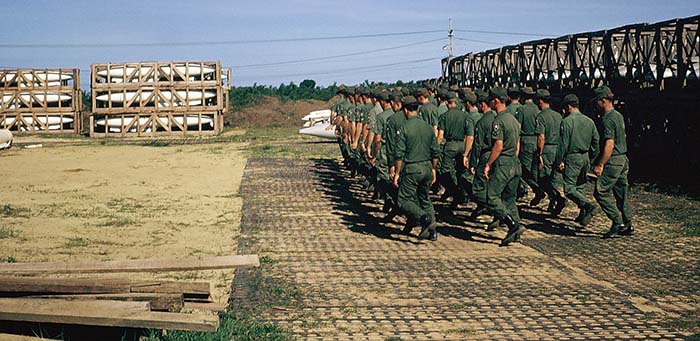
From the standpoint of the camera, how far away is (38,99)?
39.7 metres

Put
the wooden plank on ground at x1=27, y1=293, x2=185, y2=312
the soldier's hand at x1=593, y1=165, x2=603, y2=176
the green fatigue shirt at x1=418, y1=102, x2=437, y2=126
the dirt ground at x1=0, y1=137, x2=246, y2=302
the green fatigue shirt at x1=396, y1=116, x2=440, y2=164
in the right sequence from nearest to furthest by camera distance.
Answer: the wooden plank on ground at x1=27, y1=293, x2=185, y2=312
the dirt ground at x1=0, y1=137, x2=246, y2=302
the green fatigue shirt at x1=396, y1=116, x2=440, y2=164
the soldier's hand at x1=593, y1=165, x2=603, y2=176
the green fatigue shirt at x1=418, y1=102, x2=437, y2=126

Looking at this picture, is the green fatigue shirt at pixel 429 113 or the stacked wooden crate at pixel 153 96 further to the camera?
the stacked wooden crate at pixel 153 96

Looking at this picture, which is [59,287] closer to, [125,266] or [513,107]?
[125,266]

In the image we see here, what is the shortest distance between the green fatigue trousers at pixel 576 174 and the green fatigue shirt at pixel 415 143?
2.15 m

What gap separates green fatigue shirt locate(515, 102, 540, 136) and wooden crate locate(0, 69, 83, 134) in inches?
1211

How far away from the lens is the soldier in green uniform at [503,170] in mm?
11250

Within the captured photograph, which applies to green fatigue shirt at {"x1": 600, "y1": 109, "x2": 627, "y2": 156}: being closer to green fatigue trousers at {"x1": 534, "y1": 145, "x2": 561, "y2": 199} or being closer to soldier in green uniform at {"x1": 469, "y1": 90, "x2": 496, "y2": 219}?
soldier in green uniform at {"x1": 469, "y1": 90, "x2": 496, "y2": 219}

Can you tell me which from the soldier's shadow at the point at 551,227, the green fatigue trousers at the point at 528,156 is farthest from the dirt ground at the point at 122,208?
the green fatigue trousers at the point at 528,156

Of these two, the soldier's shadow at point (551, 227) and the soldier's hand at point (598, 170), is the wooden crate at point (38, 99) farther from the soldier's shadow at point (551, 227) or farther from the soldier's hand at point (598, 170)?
the soldier's hand at point (598, 170)

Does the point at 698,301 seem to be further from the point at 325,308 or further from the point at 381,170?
the point at 381,170

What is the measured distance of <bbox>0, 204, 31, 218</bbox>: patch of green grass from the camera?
13.9 metres

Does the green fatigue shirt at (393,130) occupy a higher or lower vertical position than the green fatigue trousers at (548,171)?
higher

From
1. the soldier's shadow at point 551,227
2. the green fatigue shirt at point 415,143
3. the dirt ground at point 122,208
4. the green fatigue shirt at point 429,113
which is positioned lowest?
the dirt ground at point 122,208

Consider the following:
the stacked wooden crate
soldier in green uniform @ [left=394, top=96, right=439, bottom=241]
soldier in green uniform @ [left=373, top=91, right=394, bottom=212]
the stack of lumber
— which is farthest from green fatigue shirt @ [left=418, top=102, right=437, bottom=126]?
the stacked wooden crate
